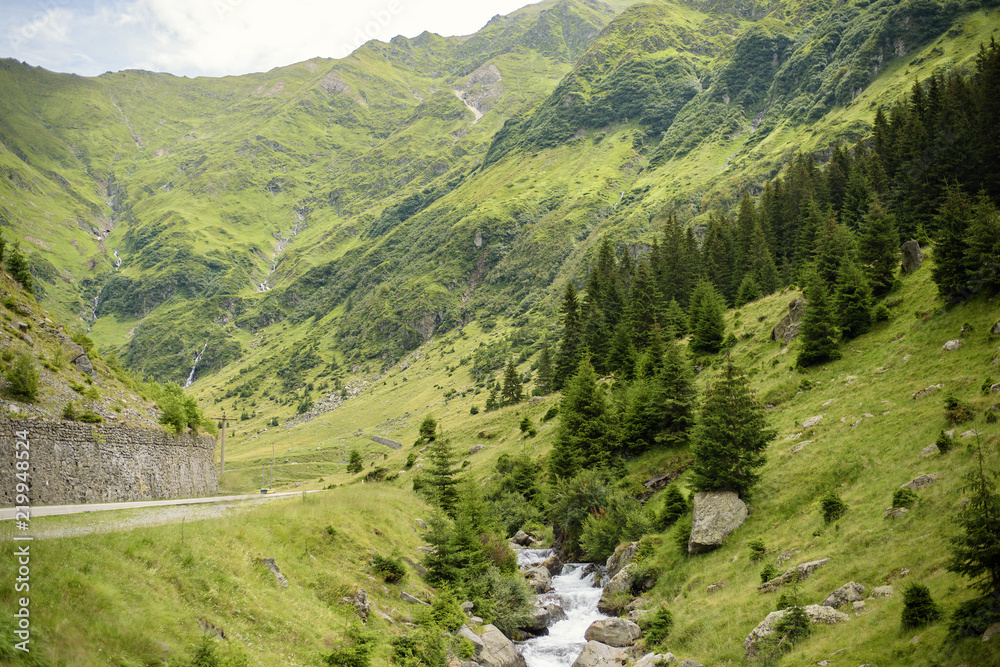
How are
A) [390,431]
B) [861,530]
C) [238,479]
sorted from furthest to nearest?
→ [390,431]
[238,479]
[861,530]

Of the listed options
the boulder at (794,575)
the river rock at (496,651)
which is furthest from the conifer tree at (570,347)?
the boulder at (794,575)

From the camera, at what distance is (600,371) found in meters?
76.8

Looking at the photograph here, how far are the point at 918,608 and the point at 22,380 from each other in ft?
150

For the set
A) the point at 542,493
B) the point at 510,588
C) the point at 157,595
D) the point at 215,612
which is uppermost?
the point at 157,595

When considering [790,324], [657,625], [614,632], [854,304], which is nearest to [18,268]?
[614,632]

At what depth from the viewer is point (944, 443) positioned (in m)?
24.5

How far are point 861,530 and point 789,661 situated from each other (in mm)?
7799

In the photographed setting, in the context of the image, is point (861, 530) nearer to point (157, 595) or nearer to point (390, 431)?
point (157, 595)

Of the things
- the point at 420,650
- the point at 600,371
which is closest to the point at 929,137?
the point at 600,371

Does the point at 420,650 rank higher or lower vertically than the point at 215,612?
lower

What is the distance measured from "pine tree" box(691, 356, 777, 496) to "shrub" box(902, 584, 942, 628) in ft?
49.9

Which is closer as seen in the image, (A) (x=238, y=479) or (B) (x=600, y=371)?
(B) (x=600, y=371)

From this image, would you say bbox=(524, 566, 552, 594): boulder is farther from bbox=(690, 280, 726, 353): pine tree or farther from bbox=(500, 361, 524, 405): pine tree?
bbox=(500, 361, 524, 405): pine tree

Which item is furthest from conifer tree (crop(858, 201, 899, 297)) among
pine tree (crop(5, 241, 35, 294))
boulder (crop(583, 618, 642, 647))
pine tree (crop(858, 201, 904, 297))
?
pine tree (crop(5, 241, 35, 294))
